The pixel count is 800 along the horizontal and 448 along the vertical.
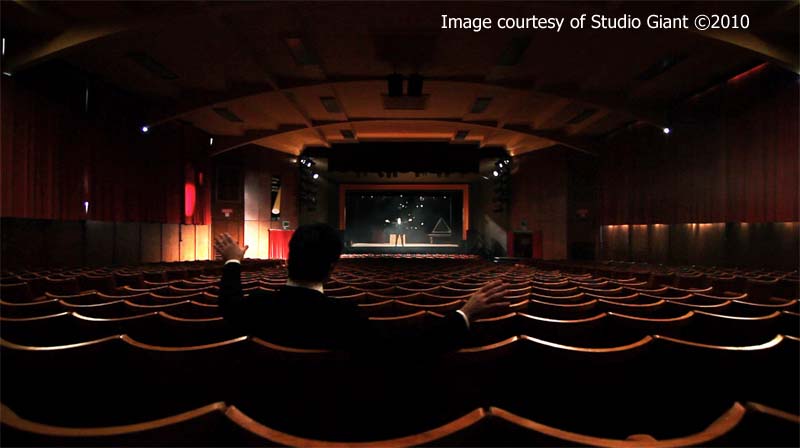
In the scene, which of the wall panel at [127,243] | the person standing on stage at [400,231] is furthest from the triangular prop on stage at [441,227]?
the wall panel at [127,243]

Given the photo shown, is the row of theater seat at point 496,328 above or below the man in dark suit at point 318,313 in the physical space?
below

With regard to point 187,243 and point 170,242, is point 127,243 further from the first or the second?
point 187,243

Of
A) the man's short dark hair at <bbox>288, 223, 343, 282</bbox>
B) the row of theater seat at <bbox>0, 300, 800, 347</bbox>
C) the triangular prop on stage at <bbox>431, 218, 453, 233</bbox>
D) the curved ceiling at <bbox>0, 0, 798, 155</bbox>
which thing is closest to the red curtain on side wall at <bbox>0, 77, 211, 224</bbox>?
the curved ceiling at <bbox>0, 0, 798, 155</bbox>

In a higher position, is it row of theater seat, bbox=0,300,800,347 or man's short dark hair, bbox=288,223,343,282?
man's short dark hair, bbox=288,223,343,282

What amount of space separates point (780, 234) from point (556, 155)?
794cm

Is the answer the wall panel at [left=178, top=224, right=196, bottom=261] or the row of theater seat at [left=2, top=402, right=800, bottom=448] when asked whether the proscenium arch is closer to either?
the wall panel at [left=178, top=224, right=196, bottom=261]

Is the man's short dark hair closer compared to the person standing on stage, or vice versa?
the man's short dark hair

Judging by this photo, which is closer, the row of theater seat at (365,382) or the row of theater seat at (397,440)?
the row of theater seat at (397,440)

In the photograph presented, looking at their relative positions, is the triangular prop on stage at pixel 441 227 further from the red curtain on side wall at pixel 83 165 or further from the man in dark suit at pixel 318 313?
the man in dark suit at pixel 318 313

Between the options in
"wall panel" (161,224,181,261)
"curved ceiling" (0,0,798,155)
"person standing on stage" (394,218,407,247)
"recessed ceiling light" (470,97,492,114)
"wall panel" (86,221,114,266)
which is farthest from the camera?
"person standing on stage" (394,218,407,247)

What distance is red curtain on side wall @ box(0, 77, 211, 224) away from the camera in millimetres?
7797

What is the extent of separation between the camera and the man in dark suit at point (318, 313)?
1.42 m

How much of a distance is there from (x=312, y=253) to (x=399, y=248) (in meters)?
20.9

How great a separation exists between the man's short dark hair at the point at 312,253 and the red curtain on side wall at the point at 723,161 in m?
10.5
